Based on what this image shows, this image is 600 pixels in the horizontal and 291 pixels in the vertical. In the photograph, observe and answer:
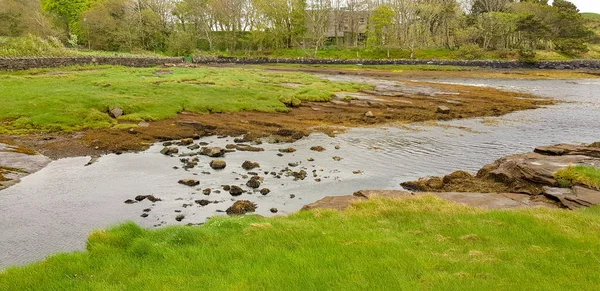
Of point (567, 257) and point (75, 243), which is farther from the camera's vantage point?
point (75, 243)

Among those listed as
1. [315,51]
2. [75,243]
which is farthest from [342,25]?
[75,243]

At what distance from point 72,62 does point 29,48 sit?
21.1 feet

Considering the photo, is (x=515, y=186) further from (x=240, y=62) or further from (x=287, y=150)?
(x=240, y=62)

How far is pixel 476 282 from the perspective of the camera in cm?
768

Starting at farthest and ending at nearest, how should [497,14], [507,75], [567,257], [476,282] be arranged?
[497,14], [507,75], [567,257], [476,282]

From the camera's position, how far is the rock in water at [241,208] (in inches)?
659

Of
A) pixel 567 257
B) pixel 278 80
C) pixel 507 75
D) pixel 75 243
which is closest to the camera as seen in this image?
pixel 567 257

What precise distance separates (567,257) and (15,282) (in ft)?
37.5

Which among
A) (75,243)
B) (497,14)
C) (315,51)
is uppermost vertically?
(497,14)

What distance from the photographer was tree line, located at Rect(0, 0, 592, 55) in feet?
352

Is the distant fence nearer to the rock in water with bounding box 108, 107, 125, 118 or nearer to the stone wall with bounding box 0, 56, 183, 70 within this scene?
the stone wall with bounding box 0, 56, 183, 70

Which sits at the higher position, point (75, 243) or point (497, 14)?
point (497, 14)

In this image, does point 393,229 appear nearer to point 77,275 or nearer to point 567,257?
point 567,257

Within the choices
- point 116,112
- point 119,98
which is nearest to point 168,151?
point 116,112
